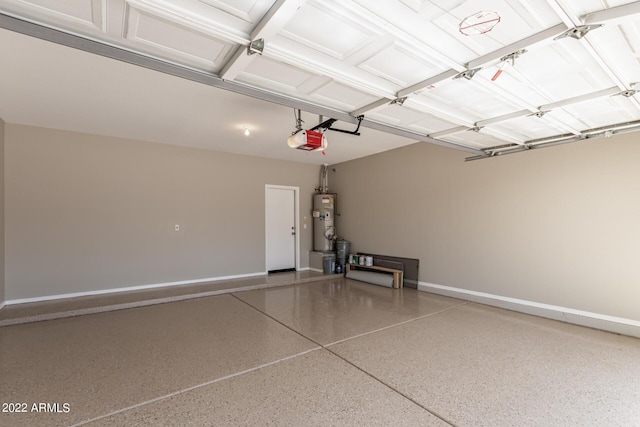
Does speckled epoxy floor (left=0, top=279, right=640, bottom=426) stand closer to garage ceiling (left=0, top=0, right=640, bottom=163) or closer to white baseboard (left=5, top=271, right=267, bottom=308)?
white baseboard (left=5, top=271, right=267, bottom=308)

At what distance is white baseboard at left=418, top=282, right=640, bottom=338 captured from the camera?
354cm

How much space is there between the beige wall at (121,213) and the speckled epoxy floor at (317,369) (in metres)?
1.22

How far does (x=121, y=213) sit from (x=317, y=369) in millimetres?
4543

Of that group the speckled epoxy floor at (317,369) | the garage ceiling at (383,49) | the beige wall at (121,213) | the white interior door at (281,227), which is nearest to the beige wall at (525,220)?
the speckled epoxy floor at (317,369)

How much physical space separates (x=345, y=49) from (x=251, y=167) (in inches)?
195

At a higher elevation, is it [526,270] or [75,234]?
[75,234]

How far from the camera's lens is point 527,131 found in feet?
12.2

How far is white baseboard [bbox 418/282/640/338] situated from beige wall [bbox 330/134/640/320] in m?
0.07

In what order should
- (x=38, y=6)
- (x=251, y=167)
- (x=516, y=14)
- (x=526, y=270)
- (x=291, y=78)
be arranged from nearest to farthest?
(x=38, y=6), (x=516, y=14), (x=291, y=78), (x=526, y=270), (x=251, y=167)

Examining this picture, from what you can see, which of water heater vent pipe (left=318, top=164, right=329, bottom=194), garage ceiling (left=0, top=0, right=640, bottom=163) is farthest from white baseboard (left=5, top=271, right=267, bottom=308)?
garage ceiling (left=0, top=0, right=640, bottom=163)

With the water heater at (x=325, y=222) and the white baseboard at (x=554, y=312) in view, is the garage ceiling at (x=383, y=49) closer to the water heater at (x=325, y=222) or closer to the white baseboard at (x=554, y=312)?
the white baseboard at (x=554, y=312)

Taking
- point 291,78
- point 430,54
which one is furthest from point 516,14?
point 291,78

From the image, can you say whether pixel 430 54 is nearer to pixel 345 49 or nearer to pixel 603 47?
pixel 345 49

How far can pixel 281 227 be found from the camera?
23.9ft
